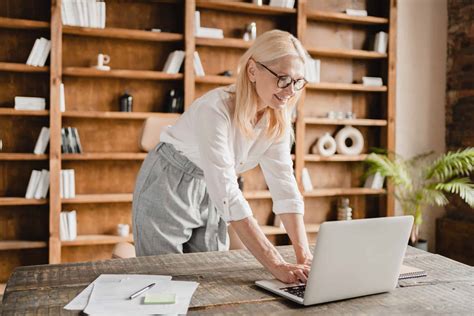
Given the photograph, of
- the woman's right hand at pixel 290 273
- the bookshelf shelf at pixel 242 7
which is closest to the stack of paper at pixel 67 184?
the bookshelf shelf at pixel 242 7

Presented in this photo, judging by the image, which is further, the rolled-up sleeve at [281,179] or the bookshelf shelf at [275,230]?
the bookshelf shelf at [275,230]

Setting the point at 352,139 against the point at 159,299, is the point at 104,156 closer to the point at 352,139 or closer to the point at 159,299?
the point at 352,139

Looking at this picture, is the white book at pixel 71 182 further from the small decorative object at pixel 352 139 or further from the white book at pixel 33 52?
the small decorative object at pixel 352 139

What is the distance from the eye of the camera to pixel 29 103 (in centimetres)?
394

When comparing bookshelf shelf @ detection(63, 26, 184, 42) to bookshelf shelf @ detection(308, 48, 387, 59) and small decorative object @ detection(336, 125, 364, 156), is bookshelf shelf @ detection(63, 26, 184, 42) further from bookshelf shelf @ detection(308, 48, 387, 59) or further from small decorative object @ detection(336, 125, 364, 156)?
small decorative object @ detection(336, 125, 364, 156)

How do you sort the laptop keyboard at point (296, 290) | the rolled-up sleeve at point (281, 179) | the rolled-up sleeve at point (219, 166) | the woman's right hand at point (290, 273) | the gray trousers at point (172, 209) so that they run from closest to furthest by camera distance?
the laptop keyboard at point (296, 290)
the woman's right hand at point (290, 273)
the rolled-up sleeve at point (219, 166)
the rolled-up sleeve at point (281, 179)
the gray trousers at point (172, 209)

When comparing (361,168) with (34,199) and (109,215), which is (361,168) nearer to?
(109,215)

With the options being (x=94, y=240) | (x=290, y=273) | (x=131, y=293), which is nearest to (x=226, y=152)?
(x=290, y=273)

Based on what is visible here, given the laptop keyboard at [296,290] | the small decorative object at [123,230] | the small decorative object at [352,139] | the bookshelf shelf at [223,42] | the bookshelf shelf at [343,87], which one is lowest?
the small decorative object at [123,230]

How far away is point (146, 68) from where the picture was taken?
14.3ft

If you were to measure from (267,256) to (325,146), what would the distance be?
3.31 metres

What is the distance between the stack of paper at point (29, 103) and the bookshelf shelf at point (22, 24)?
528 millimetres

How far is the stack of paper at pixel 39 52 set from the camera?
390cm

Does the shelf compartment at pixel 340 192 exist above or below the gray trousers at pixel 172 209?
below
